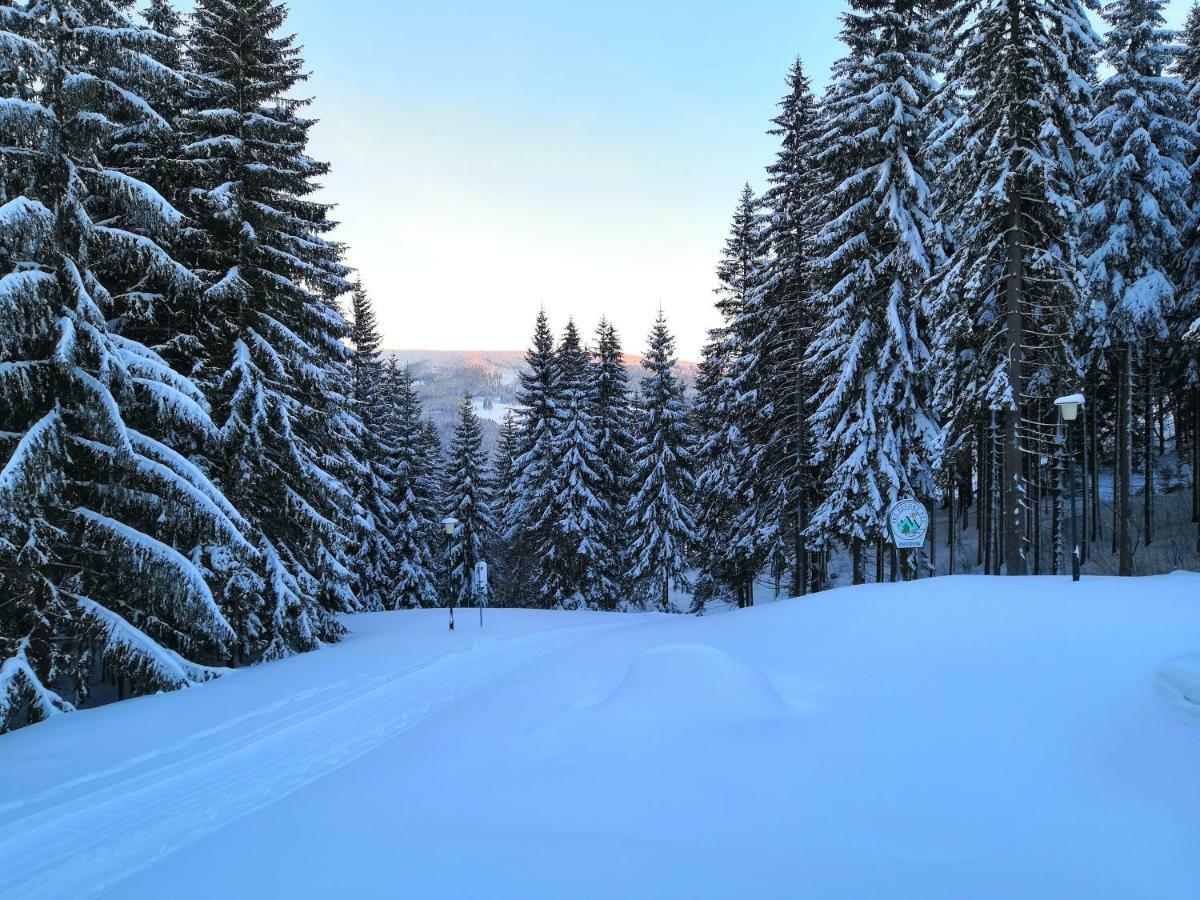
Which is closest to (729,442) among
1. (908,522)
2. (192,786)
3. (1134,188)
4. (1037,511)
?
(908,522)

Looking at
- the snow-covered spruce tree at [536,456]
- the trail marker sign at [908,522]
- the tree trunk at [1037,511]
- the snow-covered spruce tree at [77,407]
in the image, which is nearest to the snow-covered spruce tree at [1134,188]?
the tree trunk at [1037,511]

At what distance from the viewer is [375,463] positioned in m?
28.3

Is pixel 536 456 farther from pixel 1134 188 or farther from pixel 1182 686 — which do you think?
pixel 1182 686

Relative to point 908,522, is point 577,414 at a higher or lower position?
higher

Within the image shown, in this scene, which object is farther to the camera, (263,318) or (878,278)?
(878,278)

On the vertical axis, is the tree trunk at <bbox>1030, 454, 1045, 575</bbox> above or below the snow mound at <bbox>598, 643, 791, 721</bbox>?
above

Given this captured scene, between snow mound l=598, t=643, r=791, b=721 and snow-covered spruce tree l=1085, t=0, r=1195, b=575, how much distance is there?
1798 centimetres

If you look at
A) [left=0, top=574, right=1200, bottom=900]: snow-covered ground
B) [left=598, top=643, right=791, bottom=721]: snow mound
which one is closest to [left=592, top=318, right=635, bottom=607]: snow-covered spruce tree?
[left=0, top=574, right=1200, bottom=900]: snow-covered ground

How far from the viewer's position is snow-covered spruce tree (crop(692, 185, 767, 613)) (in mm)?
22250

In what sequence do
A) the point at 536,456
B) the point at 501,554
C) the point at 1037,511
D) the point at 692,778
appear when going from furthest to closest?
1. the point at 501,554
2. the point at 536,456
3. the point at 1037,511
4. the point at 692,778

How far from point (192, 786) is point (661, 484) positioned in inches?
893

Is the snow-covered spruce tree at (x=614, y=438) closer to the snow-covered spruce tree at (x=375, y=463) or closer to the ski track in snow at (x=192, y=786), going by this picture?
the snow-covered spruce tree at (x=375, y=463)

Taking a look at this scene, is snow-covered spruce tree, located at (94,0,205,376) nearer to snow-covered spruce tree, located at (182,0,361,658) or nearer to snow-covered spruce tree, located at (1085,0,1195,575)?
snow-covered spruce tree, located at (182,0,361,658)

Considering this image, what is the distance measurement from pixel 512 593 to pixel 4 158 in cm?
3266
